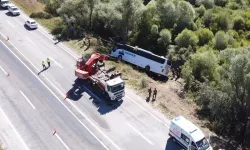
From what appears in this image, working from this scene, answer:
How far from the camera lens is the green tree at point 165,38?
169 feet

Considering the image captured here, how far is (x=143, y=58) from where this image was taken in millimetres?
44938

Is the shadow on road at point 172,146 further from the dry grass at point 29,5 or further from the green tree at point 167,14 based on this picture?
the dry grass at point 29,5

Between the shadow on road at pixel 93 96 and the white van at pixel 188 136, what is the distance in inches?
317

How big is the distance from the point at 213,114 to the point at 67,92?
674 inches

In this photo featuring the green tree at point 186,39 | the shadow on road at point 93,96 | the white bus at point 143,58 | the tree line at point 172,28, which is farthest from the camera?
the green tree at point 186,39

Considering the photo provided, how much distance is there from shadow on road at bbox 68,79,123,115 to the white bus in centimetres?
975

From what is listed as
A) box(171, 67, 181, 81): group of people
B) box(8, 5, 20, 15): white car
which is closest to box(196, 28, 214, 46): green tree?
box(171, 67, 181, 81): group of people

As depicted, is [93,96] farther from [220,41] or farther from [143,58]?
[220,41]

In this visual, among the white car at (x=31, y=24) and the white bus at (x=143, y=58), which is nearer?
the white bus at (x=143, y=58)

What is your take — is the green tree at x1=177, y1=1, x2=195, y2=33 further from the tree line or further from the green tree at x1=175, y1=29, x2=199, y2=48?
the green tree at x1=175, y1=29, x2=199, y2=48

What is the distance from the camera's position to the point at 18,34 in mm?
52094

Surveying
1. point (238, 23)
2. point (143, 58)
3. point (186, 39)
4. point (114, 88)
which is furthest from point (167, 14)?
point (114, 88)

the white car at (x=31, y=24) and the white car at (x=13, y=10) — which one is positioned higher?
the white car at (x=31, y=24)

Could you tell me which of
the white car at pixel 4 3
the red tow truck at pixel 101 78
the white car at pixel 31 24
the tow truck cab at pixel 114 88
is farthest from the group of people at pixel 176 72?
the white car at pixel 4 3
